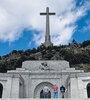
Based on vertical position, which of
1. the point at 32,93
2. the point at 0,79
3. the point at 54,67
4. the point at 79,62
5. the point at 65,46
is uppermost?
the point at 65,46

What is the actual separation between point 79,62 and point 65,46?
1717cm

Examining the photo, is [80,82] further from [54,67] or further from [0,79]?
[0,79]

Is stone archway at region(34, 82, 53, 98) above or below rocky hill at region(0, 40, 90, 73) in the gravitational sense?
below

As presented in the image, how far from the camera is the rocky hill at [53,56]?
59938mm

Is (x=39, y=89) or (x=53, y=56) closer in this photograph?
(x=39, y=89)

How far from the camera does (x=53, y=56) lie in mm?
65812

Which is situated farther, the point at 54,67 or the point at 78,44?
the point at 78,44

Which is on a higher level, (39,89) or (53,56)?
(53,56)

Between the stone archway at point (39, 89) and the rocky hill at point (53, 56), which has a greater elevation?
the rocky hill at point (53, 56)

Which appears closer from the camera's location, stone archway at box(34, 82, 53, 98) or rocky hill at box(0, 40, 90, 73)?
stone archway at box(34, 82, 53, 98)

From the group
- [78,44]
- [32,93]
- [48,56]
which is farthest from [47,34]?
[32,93]

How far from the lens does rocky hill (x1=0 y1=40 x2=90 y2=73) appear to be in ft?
197

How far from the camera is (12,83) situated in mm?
27078

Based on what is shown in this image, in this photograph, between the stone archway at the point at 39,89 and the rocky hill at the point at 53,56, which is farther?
the rocky hill at the point at 53,56
